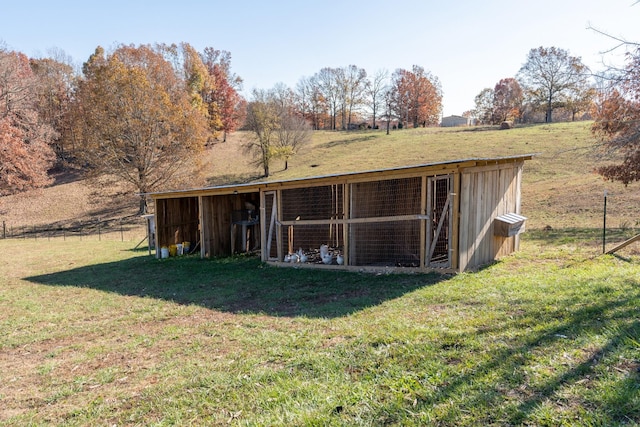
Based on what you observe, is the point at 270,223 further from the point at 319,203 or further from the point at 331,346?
the point at 331,346

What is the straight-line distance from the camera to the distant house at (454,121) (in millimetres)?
61609

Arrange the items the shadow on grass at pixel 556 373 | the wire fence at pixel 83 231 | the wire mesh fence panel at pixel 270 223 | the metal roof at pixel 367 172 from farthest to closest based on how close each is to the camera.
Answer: the wire fence at pixel 83 231, the wire mesh fence panel at pixel 270 223, the metal roof at pixel 367 172, the shadow on grass at pixel 556 373

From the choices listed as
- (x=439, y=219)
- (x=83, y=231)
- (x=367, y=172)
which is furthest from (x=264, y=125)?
(x=439, y=219)

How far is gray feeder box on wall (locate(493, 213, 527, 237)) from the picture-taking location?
8148 mm

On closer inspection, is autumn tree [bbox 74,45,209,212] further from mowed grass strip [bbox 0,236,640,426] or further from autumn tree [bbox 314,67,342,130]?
autumn tree [bbox 314,67,342,130]

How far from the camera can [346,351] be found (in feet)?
13.1

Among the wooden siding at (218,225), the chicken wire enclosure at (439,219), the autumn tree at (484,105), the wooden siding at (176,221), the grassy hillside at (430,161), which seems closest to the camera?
the chicken wire enclosure at (439,219)

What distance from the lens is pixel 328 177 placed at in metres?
8.84

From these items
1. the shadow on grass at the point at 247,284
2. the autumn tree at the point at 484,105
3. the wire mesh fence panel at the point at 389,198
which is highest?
the autumn tree at the point at 484,105

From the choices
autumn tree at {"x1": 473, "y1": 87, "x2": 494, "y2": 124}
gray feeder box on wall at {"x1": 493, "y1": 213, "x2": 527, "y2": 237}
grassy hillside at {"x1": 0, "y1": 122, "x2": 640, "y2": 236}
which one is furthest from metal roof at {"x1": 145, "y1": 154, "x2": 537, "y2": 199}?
autumn tree at {"x1": 473, "y1": 87, "x2": 494, "y2": 124}

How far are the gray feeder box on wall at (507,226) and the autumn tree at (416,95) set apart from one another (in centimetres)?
4966

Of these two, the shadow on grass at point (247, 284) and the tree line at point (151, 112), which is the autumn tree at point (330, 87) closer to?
the tree line at point (151, 112)

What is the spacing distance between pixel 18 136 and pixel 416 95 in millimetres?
46058

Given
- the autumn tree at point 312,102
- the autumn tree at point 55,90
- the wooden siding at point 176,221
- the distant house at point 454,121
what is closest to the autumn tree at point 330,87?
the autumn tree at point 312,102
